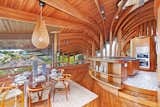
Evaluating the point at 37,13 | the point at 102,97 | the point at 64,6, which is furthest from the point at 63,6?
the point at 102,97

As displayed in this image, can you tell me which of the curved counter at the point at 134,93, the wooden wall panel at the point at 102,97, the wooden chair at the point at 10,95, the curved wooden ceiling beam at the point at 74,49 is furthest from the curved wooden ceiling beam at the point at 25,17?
the wooden wall panel at the point at 102,97

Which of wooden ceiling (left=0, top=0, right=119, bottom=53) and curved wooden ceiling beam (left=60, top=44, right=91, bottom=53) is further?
curved wooden ceiling beam (left=60, top=44, right=91, bottom=53)

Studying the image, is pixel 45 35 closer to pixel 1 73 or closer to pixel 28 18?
pixel 28 18

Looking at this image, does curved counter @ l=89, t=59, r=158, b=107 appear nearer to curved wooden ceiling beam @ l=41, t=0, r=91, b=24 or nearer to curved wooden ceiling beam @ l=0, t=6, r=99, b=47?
curved wooden ceiling beam @ l=41, t=0, r=91, b=24

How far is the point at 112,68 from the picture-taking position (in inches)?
238

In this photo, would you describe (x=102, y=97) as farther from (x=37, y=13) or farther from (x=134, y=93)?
(x=37, y=13)

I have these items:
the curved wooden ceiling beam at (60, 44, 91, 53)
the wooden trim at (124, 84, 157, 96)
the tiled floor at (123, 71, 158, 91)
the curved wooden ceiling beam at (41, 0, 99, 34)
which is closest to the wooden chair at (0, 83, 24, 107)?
the curved wooden ceiling beam at (41, 0, 99, 34)

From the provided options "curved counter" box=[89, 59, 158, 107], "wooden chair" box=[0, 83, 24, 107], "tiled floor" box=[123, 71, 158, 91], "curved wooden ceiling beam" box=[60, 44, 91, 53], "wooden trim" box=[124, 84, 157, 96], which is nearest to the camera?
"wooden chair" box=[0, 83, 24, 107]

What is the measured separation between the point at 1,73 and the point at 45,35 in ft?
8.33

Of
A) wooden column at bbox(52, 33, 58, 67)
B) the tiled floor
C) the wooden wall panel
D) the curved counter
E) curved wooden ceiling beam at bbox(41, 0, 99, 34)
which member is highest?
curved wooden ceiling beam at bbox(41, 0, 99, 34)

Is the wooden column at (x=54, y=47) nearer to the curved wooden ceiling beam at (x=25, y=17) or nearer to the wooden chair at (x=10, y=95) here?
the curved wooden ceiling beam at (x=25, y=17)

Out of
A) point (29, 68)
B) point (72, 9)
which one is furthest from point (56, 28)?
point (29, 68)

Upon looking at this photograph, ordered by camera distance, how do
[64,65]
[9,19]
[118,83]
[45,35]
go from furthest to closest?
[64,65] < [118,83] < [9,19] < [45,35]

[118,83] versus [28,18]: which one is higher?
[28,18]
